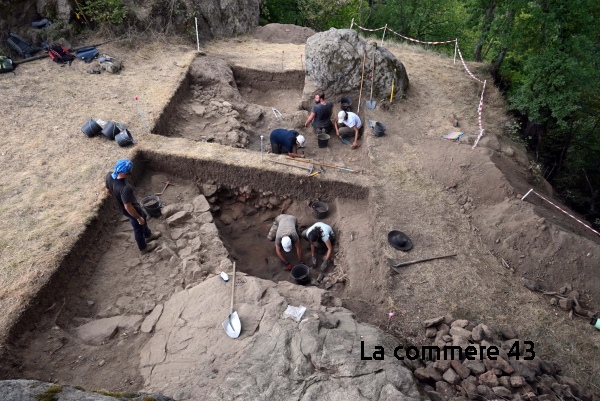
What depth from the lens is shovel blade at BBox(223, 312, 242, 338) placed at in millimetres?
4863

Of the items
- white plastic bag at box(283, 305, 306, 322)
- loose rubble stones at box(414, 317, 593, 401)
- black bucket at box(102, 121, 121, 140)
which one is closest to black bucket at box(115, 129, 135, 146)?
black bucket at box(102, 121, 121, 140)

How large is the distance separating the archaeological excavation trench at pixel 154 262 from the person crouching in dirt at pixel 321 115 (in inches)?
103

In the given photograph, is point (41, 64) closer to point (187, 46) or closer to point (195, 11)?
point (187, 46)

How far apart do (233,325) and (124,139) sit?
5596 millimetres

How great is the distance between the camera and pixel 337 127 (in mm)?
10305

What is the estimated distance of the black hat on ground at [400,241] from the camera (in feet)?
22.0

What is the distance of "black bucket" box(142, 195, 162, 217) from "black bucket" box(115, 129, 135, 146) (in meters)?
1.76

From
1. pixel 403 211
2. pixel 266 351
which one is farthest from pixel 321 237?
pixel 266 351

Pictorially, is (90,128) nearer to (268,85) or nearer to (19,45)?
(19,45)

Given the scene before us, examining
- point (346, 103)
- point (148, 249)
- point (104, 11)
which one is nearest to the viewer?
point (148, 249)

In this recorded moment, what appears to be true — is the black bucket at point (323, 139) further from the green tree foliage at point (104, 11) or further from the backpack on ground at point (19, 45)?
the backpack on ground at point (19, 45)

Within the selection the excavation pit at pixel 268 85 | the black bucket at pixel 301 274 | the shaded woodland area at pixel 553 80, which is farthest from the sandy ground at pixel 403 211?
the excavation pit at pixel 268 85

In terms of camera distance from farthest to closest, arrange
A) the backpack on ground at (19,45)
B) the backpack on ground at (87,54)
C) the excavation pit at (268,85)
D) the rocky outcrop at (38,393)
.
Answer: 1. the excavation pit at (268,85)
2. the backpack on ground at (87,54)
3. the backpack on ground at (19,45)
4. the rocky outcrop at (38,393)

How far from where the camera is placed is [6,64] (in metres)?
10.6
